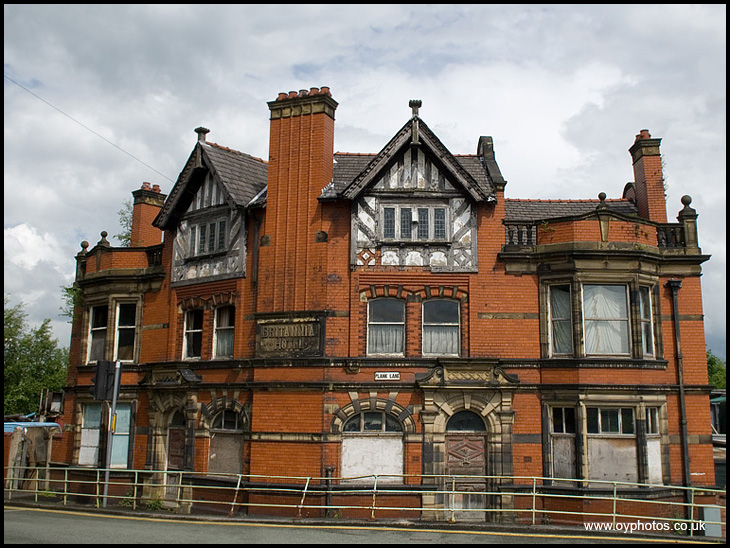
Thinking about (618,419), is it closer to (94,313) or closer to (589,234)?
(589,234)

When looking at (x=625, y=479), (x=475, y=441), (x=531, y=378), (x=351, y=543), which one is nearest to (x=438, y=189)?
(x=531, y=378)

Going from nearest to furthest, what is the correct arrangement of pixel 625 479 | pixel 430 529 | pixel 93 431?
1. pixel 430 529
2. pixel 625 479
3. pixel 93 431

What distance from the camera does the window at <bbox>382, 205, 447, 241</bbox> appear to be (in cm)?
1944

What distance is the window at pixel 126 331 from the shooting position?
893 inches

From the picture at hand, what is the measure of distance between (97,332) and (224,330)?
17.5 ft

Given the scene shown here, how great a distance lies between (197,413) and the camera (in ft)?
66.6

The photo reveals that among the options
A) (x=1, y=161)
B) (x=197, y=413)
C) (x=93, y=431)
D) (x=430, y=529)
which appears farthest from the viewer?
(x=93, y=431)

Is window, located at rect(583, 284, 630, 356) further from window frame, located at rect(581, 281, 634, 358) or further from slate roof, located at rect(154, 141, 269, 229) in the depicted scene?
slate roof, located at rect(154, 141, 269, 229)

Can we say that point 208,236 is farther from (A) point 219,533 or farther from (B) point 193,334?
(A) point 219,533

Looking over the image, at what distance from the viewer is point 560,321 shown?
18969 mm

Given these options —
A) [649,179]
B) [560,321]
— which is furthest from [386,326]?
[649,179]

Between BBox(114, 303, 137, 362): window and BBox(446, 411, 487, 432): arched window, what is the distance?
10651mm

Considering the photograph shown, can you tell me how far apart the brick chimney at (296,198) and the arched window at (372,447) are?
3391 mm

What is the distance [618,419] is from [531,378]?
2401mm
